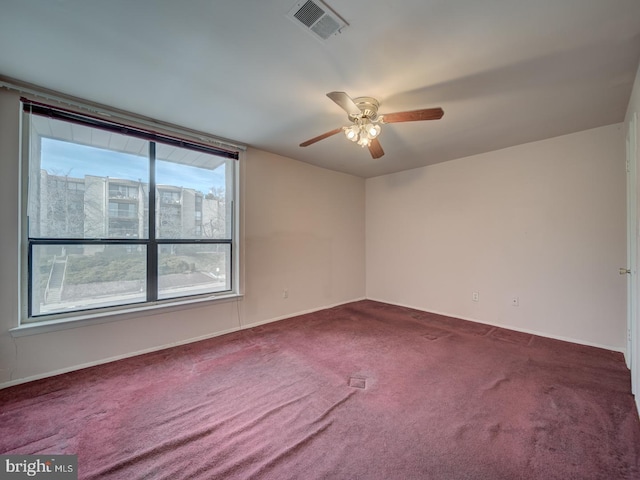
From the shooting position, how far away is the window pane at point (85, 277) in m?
2.33

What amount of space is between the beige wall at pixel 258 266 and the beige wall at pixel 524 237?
951 millimetres

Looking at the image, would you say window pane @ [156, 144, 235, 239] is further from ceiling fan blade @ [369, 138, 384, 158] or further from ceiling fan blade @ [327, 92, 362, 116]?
ceiling fan blade @ [327, 92, 362, 116]

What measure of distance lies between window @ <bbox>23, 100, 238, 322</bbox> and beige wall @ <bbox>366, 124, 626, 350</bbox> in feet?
9.63

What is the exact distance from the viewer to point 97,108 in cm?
244

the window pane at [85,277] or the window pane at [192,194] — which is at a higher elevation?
the window pane at [192,194]

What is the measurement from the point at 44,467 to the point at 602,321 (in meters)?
4.76

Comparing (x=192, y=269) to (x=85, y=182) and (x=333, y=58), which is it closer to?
(x=85, y=182)

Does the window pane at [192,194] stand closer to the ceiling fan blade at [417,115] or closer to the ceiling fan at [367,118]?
the ceiling fan at [367,118]

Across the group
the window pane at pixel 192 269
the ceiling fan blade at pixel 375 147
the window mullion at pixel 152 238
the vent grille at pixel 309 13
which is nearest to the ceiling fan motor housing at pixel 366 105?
the ceiling fan blade at pixel 375 147

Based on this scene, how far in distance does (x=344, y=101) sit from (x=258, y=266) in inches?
97.4

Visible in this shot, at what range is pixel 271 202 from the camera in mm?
3799

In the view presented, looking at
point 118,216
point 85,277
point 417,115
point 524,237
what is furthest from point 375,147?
point 85,277
